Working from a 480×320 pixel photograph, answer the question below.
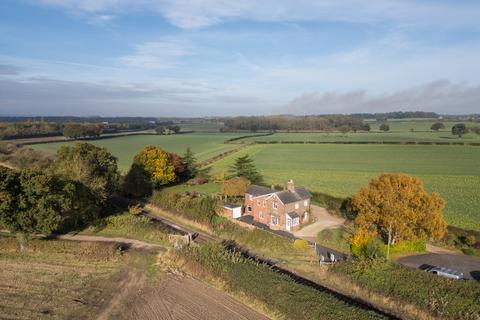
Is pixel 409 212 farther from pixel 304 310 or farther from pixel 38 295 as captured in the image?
pixel 38 295

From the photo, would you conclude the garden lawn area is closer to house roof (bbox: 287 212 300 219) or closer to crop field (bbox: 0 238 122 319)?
house roof (bbox: 287 212 300 219)

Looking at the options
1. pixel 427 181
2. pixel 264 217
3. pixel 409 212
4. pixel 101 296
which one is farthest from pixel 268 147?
pixel 101 296

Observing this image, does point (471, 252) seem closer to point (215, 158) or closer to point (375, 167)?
point (375, 167)

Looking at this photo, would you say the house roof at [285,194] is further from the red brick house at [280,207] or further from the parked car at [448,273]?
the parked car at [448,273]

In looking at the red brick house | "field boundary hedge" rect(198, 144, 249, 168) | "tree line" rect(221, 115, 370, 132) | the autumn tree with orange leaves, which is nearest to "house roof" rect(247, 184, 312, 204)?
the red brick house

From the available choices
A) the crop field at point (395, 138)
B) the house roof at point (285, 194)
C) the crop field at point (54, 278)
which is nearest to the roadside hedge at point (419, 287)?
the house roof at point (285, 194)

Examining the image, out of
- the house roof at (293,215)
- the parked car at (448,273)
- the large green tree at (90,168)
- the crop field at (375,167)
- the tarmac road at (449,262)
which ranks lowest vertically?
the tarmac road at (449,262)

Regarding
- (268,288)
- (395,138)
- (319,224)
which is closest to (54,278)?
(268,288)
